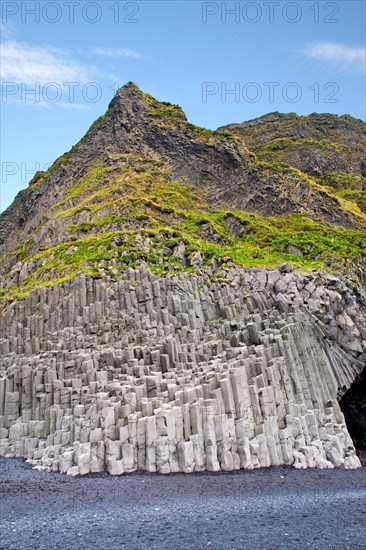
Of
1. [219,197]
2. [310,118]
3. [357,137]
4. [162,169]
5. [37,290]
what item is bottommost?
[37,290]

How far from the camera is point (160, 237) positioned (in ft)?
95.3

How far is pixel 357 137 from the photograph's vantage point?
77.4 metres

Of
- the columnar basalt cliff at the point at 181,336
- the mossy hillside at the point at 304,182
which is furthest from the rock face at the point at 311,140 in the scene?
the columnar basalt cliff at the point at 181,336

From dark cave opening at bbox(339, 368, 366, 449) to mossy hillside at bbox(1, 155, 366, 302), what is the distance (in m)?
7.68

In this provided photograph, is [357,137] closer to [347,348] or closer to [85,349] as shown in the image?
[347,348]

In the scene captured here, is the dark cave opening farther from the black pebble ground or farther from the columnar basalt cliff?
the black pebble ground

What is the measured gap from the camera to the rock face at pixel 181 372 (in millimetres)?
15797


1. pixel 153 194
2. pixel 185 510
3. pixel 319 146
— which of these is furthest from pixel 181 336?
pixel 319 146

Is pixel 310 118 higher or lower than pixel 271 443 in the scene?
higher

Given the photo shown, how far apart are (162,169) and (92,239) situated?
17.2 m

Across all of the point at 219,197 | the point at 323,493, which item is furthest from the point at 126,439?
the point at 219,197

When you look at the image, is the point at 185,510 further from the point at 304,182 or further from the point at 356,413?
the point at 304,182

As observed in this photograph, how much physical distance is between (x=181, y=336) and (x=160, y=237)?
30.3 feet

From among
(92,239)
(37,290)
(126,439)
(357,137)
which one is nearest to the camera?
(126,439)
